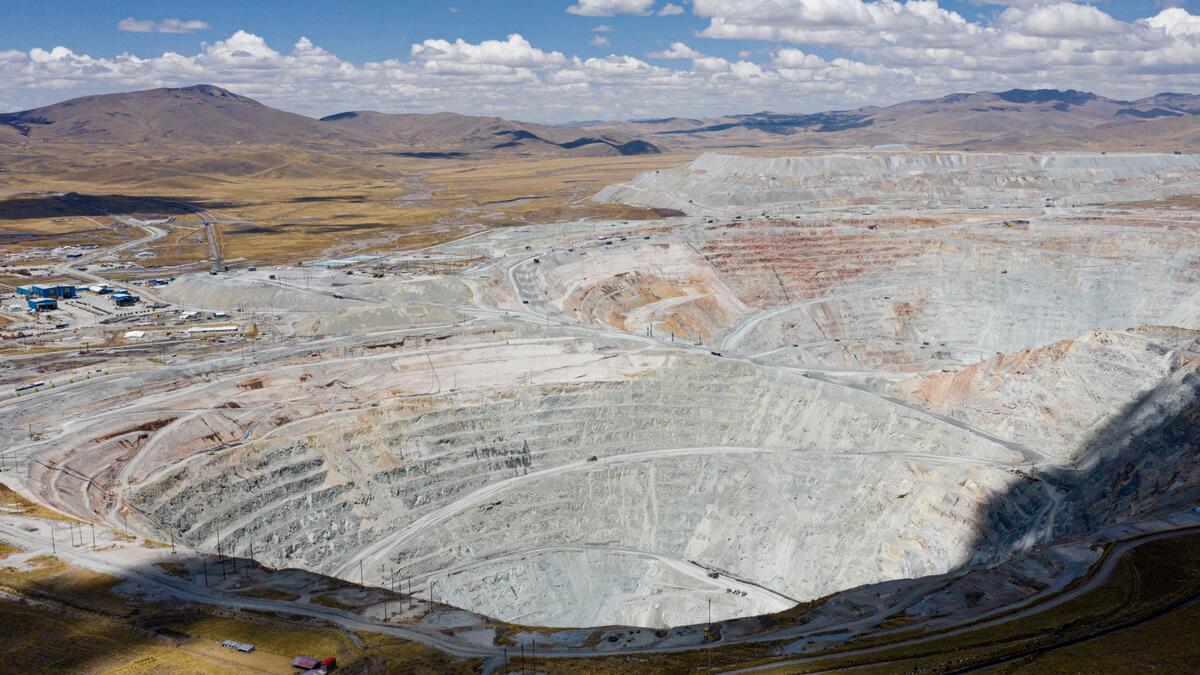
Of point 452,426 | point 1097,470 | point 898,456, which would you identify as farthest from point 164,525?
point 1097,470

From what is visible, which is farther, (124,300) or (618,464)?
(124,300)

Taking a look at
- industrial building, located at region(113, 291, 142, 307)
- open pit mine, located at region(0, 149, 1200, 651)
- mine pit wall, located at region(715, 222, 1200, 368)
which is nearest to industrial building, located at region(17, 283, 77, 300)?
industrial building, located at region(113, 291, 142, 307)

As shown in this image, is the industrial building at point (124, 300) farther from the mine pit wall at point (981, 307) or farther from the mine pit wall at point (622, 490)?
the mine pit wall at point (981, 307)

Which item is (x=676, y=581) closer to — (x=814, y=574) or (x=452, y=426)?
(x=814, y=574)

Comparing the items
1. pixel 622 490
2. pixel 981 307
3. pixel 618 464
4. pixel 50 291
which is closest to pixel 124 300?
pixel 50 291

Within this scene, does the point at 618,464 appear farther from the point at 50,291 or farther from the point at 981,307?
the point at 50,291

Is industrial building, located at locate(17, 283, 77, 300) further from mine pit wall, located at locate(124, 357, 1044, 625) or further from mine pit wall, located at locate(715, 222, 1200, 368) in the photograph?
mine pit wall, located at locate(715, 222, 1200, 368)
